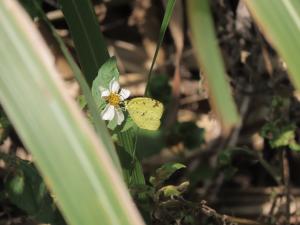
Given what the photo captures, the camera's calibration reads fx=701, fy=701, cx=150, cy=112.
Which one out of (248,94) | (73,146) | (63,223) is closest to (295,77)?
(73,146)

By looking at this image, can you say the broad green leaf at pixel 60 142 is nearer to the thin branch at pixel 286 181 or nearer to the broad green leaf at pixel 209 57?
the broad green leaf at pixel 209 57

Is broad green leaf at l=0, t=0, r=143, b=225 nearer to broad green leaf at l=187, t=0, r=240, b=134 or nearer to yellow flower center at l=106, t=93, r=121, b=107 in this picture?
broad green leaf at l=187, t=0, r=240, b=134

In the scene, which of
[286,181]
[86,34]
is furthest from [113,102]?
[286,181]

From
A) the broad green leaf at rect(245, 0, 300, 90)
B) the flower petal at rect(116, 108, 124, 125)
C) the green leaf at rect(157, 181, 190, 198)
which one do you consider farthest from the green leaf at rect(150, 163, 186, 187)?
the broad green leaf at rect(245, 0, 300, 90)

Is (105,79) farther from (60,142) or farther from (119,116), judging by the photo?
(60,142)

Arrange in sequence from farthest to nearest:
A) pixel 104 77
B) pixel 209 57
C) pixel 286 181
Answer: pixel 286 181
pixel 104 77
pixel 209 57

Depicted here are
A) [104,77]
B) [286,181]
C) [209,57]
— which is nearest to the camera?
[209,57]
